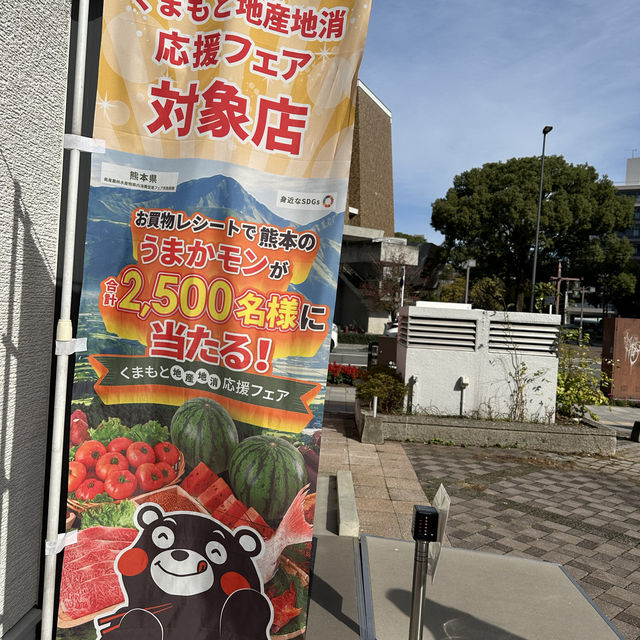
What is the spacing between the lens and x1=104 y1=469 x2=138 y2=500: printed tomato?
9.15 ft

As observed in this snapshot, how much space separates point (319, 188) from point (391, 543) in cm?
417

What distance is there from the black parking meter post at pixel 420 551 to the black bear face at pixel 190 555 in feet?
3.47

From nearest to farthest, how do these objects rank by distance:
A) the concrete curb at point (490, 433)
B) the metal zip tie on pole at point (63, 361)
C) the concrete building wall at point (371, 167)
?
the metal zip tie on pole at point (63, 361), the concrete curb at point (490, 433), the concrete building wall at point (371, 167)

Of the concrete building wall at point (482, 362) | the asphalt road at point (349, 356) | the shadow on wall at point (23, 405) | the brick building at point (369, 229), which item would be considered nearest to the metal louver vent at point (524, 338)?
the concrete building wall at point (482, 362)

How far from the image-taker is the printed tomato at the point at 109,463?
2.78 m

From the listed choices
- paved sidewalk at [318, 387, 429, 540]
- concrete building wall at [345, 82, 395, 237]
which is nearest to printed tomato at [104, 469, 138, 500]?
paved sidewalk at [318, 387, 429, 540]

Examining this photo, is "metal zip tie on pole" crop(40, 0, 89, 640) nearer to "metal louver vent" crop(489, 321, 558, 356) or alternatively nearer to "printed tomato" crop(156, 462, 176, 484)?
"printed tomato" crop(156, 462, 176, 484)

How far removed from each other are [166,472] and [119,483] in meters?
0.24

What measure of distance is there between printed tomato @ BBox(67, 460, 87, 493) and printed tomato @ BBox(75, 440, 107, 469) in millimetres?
20

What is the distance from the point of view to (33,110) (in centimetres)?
297

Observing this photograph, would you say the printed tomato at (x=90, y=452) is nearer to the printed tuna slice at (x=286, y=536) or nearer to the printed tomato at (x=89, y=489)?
the printed tomato at (x=89, y=489)

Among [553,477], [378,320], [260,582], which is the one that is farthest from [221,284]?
[378,320]

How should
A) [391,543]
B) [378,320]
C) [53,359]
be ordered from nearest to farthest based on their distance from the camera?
[53,359]
[391,543]
[378,320]

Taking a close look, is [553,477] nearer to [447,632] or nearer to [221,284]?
[447,632]
